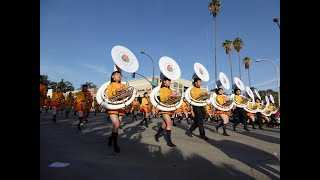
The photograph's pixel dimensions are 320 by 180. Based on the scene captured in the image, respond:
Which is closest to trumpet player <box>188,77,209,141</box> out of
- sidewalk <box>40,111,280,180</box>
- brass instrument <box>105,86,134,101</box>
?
sidewalk <box>40,111,280,180</box>

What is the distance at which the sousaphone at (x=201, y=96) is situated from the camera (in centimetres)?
858

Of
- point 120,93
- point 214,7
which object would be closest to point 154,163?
point 120,93

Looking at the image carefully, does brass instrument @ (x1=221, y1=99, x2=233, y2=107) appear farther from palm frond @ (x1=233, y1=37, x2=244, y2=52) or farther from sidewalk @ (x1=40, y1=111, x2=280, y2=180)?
palm frond @ (x1=233, y1=37, x2=244, y2=52)

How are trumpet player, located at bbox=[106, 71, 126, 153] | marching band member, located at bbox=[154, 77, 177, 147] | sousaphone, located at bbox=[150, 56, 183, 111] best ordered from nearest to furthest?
trumpet player, located at bbox=[106, 71, 126, 153], marching band member, located at bbox=[154, 77, 177, 147], sousaphone, located at bbox=[150, 56, 183, 111]

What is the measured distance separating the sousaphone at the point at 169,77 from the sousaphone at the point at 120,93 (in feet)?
3.20

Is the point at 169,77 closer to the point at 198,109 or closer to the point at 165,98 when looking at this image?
the point at 165,98

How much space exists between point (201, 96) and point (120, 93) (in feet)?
10.6

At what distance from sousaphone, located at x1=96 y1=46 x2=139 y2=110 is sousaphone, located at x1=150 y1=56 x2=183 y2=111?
98 centimetres

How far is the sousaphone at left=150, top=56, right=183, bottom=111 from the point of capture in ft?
24.5

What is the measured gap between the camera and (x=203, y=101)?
856 cm

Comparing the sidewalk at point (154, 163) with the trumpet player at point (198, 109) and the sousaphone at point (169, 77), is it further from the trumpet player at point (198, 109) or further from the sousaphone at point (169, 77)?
the trumpet player at point (198, 109)

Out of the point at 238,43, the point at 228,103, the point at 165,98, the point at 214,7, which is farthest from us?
the point at 238,43

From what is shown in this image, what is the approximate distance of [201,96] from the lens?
8.58m
